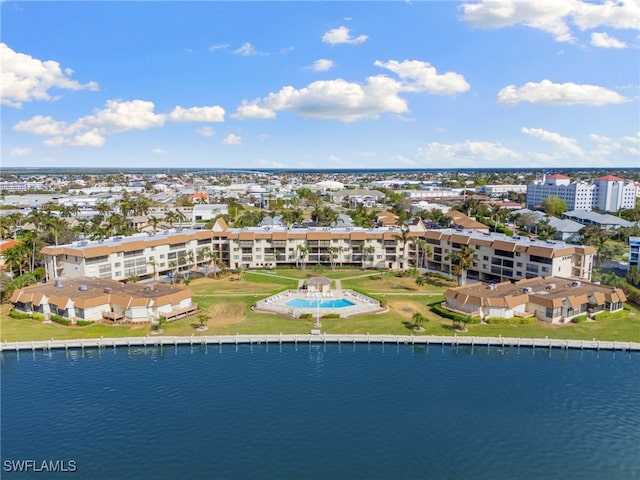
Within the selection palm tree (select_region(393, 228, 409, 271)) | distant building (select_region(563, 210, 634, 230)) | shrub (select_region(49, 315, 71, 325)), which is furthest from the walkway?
distant building (select_region(563, 210, 634, 230))

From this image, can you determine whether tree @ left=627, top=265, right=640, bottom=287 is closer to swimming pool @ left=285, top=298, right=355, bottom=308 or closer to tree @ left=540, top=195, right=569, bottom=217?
swimming pool @ left=285, top=298, right=355, bottom=308

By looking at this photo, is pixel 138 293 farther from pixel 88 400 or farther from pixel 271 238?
pixel 271 238

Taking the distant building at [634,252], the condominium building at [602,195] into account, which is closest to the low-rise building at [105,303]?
the distant building at [634,252]

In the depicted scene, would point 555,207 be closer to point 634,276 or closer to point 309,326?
point 634,276

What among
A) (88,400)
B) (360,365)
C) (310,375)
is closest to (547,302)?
(360,365)

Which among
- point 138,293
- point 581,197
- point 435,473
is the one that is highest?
point 581,197

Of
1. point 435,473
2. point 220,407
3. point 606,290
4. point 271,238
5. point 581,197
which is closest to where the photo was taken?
point 435,473
